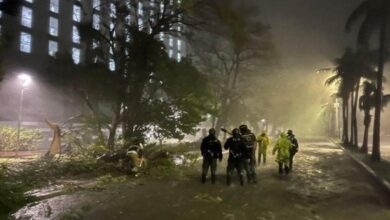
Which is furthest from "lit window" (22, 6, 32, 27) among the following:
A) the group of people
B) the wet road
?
the group of people

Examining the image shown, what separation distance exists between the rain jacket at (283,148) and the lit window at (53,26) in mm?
37928

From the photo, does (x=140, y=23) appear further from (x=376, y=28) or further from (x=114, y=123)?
(x=376, y=28)

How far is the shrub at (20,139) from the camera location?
26.5m

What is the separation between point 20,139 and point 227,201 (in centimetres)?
2036

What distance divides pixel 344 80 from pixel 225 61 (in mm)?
10322

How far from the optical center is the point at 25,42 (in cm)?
4341

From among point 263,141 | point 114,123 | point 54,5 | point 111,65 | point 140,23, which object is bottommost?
point 263,141

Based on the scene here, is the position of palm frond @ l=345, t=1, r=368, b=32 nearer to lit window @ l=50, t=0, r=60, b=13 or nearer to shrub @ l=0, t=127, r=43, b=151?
shrub @ l=0, t=127, r=43, b=151

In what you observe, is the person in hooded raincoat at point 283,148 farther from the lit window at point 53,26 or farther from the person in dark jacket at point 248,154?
the lit window at point 53,26

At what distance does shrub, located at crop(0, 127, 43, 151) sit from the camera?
1045 inches

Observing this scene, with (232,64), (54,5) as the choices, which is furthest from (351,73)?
(54,5)

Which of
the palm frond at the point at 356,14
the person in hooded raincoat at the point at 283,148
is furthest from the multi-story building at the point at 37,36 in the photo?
the person in hooded raincoat at the point at 283,148

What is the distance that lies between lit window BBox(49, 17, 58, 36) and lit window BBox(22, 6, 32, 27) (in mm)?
3086

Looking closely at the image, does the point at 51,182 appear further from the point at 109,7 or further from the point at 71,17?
the point at 71,17
